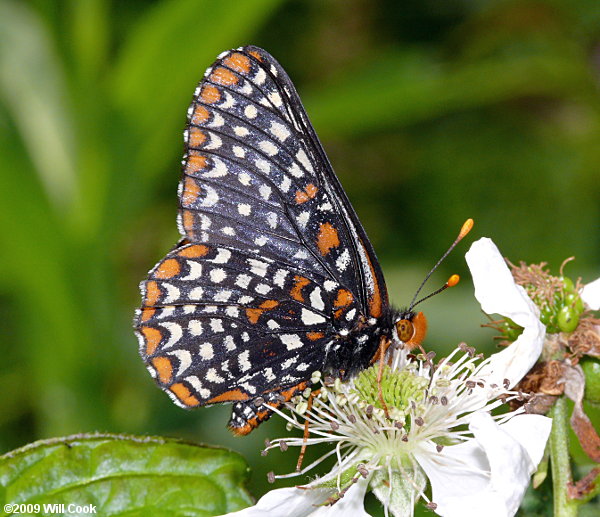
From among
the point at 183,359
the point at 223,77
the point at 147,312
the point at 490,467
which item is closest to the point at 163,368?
the point at 183,359

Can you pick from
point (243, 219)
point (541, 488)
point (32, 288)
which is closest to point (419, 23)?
point (32, 288)

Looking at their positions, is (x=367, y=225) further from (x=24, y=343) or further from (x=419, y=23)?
(x=24, y=343)

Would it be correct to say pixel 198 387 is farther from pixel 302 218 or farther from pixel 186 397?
pixel 302 218

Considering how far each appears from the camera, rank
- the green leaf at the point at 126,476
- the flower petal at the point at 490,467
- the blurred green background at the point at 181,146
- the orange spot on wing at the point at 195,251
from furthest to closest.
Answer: the blurred green background at the point at 181,146 < the orange spot on wing at the point at 195,251 < the green leaf at the point at 126,476 < the flower petal at the point at 490,467

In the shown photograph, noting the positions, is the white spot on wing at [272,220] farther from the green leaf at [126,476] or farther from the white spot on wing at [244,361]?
the green leaf at [126,476]

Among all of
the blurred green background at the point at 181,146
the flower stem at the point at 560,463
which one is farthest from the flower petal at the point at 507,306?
the blurred green background at the point at 181,146
